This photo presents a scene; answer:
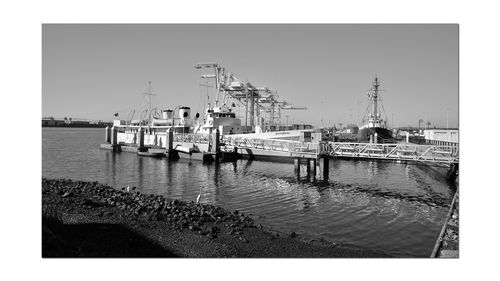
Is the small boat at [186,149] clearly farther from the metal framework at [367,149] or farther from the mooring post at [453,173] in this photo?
the mooring post at [453,173]

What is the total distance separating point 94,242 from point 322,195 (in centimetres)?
1184

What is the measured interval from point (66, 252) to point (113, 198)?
6.37 meters

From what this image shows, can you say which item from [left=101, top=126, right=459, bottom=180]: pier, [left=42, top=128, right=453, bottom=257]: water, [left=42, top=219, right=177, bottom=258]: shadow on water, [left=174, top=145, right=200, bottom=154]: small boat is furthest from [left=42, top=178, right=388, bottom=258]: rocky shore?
[left=174, top=145, right=200, bottom=154]: small boat

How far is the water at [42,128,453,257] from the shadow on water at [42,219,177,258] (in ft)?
15.4

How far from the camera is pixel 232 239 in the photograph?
9.33 m

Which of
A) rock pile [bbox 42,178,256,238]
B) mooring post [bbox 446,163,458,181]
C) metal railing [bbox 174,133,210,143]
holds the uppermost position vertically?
metal railing [bbox 174,133,210,143]

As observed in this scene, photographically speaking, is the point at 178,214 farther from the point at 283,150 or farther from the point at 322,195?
the point at 283,150

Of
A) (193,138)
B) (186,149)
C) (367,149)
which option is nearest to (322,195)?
(367,149)

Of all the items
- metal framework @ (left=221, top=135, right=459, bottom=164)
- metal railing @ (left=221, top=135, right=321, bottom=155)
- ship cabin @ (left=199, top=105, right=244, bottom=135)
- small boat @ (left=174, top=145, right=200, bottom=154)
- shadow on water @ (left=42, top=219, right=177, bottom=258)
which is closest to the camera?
shadow on water @ (left=42, top=219, right=177, bottom=258)

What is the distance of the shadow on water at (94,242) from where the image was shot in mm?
7203

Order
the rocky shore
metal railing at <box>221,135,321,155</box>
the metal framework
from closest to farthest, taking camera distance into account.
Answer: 1. the rocky shore
2. the metal framework
3. metal railing at <box>221,135,321,155</box>

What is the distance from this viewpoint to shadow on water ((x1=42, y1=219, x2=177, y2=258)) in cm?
720

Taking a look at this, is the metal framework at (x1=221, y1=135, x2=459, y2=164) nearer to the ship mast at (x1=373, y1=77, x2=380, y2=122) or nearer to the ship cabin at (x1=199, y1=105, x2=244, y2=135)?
the ship cabin at (x1=199, y1=105, x2=244, y2=135)

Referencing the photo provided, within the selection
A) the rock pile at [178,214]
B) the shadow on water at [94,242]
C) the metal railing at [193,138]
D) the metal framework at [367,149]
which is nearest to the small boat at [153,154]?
the metal railing at [193,138]
